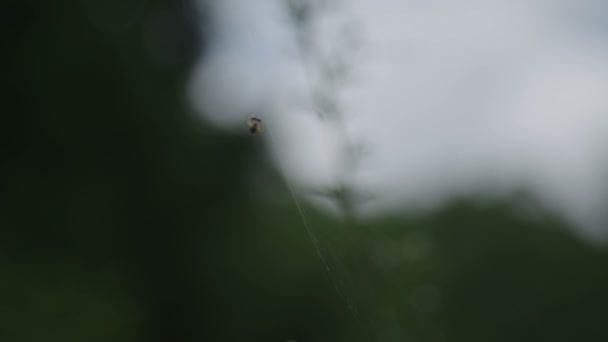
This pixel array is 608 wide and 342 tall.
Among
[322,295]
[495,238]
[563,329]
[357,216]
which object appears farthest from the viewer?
[495,238]

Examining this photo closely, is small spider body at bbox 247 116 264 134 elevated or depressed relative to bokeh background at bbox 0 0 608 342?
depressed

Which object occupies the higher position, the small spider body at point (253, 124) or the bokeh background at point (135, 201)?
the bokeh background at point (135, 201)

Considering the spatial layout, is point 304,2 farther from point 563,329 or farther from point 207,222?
point 563,329

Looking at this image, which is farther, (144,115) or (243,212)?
(243,212)

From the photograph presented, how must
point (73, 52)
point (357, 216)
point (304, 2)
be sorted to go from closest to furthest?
point (357, 216)
point (304, 2)
point (73, 52)

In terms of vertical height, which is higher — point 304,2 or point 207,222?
point 207,222

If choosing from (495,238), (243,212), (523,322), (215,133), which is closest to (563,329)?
(523,322)

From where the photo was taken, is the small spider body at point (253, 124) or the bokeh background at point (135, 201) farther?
the bokeh background at point (135, 201)

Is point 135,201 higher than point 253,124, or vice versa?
point 135,201

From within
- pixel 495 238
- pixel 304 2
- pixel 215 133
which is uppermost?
pixel 495 238

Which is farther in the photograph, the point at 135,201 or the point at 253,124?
the point at 135,201

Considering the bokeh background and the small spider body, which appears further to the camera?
the bokeh background
